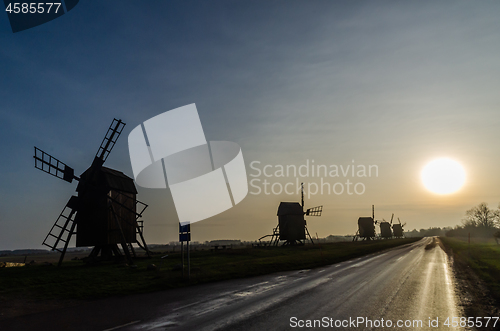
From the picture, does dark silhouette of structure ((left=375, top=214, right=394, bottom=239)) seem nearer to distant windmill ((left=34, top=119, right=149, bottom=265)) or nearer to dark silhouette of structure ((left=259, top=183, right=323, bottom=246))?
dark silhouette of structure ((left=259, top=183, right=323, bottom=246))

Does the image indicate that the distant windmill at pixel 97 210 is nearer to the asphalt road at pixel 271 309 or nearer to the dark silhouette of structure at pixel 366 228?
the asphalt road at pixel 271 309

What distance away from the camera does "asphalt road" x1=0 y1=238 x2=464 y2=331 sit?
28.2 feet

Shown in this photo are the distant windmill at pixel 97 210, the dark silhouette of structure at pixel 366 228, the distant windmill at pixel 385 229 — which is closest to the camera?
the distant windmill at pixel 97 210

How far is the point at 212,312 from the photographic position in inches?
391

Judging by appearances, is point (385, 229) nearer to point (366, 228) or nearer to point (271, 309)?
point (366, 228)

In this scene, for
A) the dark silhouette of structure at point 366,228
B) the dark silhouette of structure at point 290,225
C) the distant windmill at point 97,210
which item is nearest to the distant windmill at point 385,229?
the dark silhouette of structure at point 366,228

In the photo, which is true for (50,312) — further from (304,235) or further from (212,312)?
(304,235)

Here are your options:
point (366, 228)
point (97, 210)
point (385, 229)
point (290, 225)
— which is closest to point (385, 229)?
point (385, 229)

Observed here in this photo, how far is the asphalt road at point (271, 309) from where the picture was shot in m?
8.59

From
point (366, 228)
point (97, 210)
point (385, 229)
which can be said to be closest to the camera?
point (97, 210)

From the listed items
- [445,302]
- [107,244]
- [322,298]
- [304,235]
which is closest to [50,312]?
[322,298]

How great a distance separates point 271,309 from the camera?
33.2ft

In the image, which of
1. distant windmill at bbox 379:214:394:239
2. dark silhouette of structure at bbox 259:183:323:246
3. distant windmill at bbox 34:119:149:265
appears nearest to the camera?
distant windmill at bbox 34:119:149:265

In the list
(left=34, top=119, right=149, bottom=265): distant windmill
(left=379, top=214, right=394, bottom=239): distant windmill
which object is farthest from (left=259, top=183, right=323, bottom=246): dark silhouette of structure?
(left=379, top=214, right=394, bottom=239): distant windmill
